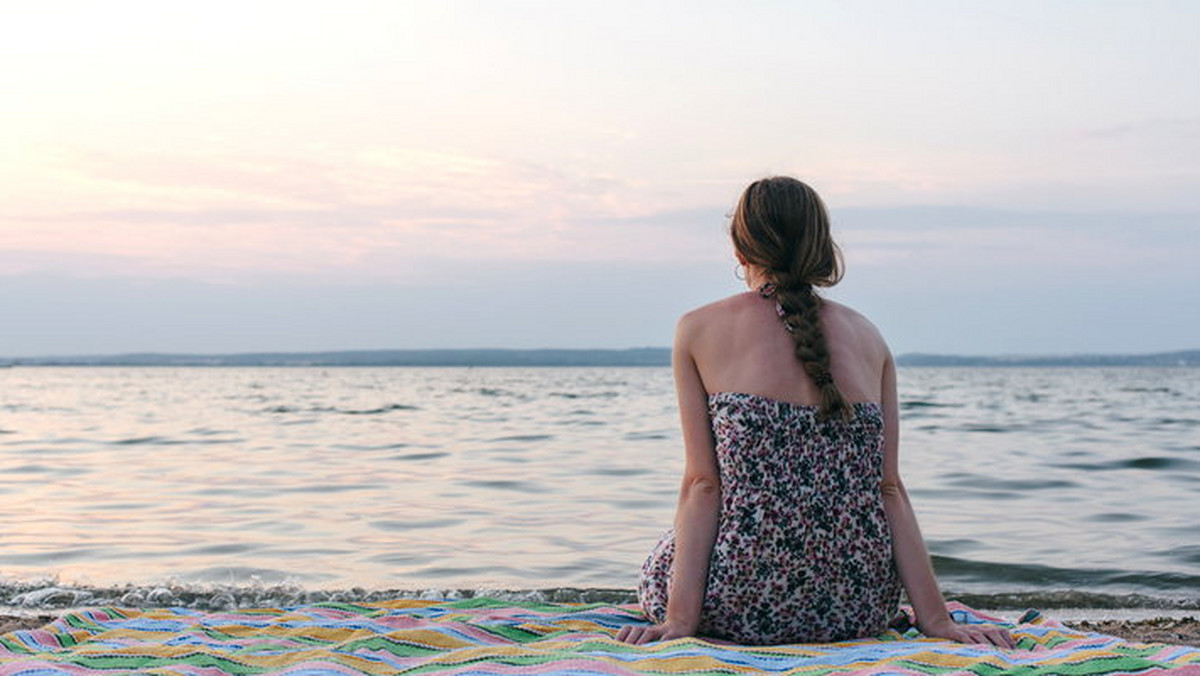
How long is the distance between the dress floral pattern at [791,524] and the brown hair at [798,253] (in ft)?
0.48

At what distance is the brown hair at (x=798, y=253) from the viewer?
357 centimetres

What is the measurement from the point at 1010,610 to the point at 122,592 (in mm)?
4879

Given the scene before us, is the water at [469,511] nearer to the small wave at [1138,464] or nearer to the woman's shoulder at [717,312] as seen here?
the small wave at [1138,464]

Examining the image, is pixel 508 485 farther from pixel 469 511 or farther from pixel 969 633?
pixel 969 633

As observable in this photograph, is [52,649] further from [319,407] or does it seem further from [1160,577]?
[319,407]

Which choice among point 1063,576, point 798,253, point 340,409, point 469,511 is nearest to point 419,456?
point 469,511

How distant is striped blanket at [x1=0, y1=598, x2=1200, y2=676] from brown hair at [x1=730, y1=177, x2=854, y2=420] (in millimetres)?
761

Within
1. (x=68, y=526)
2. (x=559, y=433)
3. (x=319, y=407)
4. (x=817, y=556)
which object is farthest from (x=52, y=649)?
(x=319, y=407)

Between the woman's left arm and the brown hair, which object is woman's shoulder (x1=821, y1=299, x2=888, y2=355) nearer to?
the brown hair

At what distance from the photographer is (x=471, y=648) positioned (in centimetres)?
350

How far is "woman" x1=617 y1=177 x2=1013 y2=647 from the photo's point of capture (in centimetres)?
361

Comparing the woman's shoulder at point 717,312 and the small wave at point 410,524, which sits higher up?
the woman's shoulder at point 717,312

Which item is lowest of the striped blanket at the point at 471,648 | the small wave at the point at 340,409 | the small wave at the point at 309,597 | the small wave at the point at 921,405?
the small wave at the point at 309,597

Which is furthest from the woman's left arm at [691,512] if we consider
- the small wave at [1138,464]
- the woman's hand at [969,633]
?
the small wave at [1138,464]
